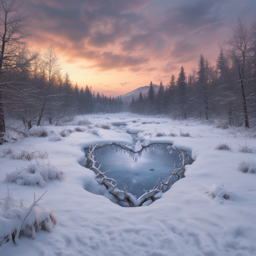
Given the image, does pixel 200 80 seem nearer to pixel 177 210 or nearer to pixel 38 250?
pixel 177 210

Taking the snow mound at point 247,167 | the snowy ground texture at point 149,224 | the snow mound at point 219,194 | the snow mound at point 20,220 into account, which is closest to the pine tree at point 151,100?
the snow mound at point 247,167

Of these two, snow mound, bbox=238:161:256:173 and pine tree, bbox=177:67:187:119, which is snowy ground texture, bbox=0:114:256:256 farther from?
pine tree, bbox=177:67:187:119

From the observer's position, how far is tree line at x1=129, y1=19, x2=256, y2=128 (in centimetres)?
988

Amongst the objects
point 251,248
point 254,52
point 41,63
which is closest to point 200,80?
point 254,52

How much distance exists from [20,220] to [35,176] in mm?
1554

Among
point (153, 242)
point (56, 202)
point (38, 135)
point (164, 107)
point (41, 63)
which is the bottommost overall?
point (153, 242)

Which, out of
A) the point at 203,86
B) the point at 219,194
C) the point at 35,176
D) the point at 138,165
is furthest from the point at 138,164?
the point at 203,86

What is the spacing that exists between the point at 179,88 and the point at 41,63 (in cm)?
2386

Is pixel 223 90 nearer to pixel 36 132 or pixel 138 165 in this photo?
pixel 138 165

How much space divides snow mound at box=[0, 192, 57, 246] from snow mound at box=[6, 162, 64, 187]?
116 cm

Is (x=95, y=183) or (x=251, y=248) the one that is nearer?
(x=251, y=248)

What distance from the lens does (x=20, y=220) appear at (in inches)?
52.8

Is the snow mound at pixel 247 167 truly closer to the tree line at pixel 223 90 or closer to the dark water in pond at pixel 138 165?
the dark water in pond at pixel 138 165

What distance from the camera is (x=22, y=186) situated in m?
2.54
